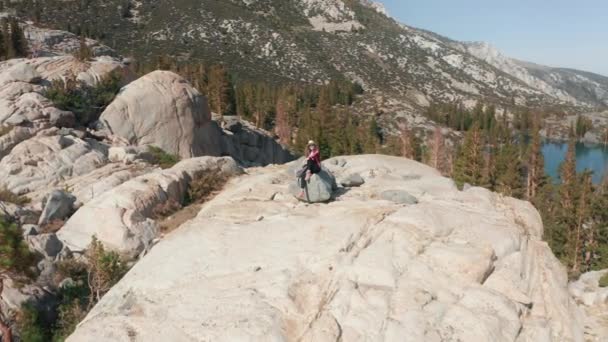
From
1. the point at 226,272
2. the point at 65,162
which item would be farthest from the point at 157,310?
the point at 65,162

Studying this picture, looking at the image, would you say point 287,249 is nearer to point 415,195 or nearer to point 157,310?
point 157,310

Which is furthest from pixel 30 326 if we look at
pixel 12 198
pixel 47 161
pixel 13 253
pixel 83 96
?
pixel 83 96

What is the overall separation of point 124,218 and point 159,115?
67.5 ft

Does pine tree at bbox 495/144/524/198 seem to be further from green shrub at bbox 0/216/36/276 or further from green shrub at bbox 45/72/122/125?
green shrub at bbox 0/216/36/276

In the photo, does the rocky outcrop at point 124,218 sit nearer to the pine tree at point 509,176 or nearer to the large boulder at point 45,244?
the large boulder at point 45,244

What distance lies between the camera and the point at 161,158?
111ft

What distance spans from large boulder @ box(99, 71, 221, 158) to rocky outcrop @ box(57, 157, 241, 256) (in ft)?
52.4

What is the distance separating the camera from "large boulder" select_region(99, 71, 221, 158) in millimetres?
37219

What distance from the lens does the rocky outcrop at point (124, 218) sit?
19469mm

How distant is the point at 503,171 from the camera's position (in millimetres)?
74375

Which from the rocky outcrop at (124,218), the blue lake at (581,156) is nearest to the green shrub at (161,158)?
the rocky outcrop at (124,218)

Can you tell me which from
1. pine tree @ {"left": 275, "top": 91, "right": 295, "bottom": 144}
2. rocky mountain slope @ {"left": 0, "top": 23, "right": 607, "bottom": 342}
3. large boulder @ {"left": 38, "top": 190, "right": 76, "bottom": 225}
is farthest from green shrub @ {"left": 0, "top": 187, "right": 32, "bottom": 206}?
pine tree @ {"left": 275, "top": 91, "right": 295, "bottom": 144}

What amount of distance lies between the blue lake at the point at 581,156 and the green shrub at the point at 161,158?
413 feet

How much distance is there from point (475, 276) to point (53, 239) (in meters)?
17.4
